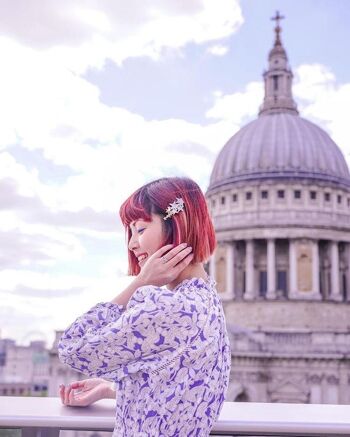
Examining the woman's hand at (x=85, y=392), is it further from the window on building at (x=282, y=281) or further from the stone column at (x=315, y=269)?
the window on building at (x=282, y=281)

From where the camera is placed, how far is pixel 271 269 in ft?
171

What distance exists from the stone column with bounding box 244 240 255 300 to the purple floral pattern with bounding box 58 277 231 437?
4912 cm

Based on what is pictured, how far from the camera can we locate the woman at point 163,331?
123 inches

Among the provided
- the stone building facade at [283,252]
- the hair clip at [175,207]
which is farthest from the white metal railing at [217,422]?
the stone building facade at [283,252]

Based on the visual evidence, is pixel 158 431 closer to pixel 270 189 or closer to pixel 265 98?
pixel 270 189

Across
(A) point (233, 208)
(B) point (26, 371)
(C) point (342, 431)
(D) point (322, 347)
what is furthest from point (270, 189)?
(B) point (26, 371)

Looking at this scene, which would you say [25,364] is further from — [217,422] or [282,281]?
[217,422]

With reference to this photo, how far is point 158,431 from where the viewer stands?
10.4ft

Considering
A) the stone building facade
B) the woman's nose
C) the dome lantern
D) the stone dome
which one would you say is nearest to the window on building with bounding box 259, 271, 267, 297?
the stone building facade

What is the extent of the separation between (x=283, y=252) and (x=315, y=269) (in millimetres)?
3216

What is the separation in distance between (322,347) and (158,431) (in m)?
39.8

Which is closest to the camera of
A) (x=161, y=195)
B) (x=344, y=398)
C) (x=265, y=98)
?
(x=161, y=195)

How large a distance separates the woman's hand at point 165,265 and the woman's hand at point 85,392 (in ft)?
3.84

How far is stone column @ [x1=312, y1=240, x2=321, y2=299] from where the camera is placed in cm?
5119
